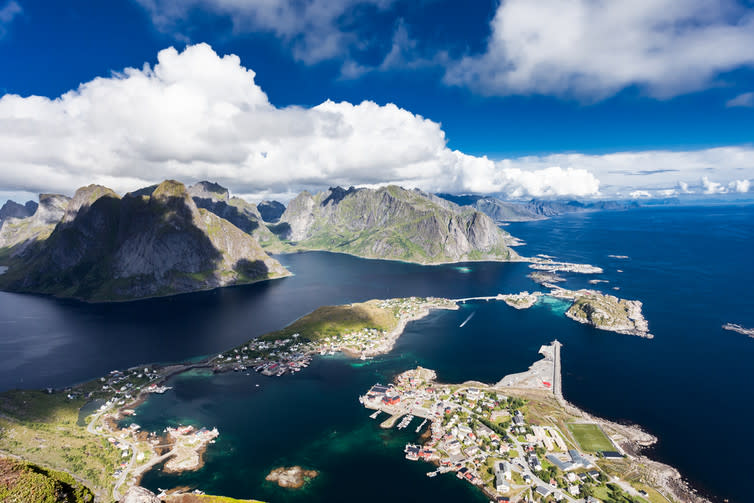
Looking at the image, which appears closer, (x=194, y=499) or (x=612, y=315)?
(x=194, y=499)

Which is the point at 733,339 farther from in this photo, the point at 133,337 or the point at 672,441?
the point at 133,337

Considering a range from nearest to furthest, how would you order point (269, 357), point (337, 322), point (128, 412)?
1. point (128, 412)
2. point (269, 357)
3. point (337, 322)

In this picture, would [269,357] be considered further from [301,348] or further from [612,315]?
[612,315]

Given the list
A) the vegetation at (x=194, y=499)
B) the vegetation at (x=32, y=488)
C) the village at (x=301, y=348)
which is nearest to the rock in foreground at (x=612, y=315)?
the village at (x=301, y=348)

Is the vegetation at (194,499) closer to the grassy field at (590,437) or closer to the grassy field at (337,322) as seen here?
the grassy field at (590,437)

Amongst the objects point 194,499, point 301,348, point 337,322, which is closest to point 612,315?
point 337,322

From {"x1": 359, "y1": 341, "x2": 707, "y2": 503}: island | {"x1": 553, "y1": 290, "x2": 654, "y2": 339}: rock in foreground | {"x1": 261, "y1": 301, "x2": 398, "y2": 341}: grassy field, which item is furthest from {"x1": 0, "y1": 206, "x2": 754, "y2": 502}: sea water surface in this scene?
{"x1": 261, "y1": 301, "x2": 398, "y2": 341}: grassy field

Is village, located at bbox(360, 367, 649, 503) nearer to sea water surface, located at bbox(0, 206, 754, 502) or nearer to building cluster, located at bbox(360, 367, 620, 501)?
building cluster, located at bbox(360, 367, 620, 501)

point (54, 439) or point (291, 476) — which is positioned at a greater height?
point (54, 439)
